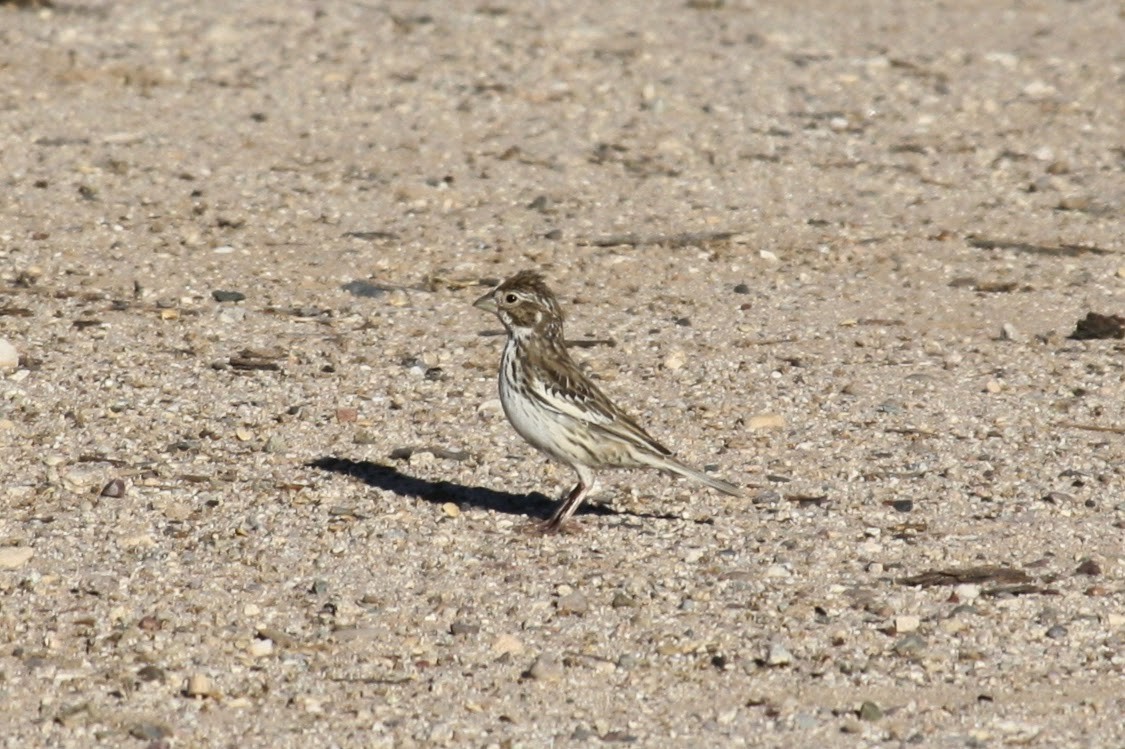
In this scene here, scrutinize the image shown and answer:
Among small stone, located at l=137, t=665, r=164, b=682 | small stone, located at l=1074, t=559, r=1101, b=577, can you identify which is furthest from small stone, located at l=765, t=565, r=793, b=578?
small stone, located at l=137, t=665, r=164, b=682

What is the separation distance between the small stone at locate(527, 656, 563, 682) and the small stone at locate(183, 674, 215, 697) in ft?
3.93

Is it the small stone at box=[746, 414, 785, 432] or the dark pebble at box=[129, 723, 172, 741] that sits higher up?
the dark pebble at box=[129, 723, 172, 741]

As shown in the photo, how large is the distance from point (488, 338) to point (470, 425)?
1.58m

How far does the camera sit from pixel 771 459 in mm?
10312

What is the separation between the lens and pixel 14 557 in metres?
8.52

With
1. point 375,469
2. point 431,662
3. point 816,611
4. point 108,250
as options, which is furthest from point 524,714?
point 108,250

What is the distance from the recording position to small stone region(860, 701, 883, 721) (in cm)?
735

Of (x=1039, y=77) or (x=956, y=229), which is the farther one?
(x=1039, y=77)

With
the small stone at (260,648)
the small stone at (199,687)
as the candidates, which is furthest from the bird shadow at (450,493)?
the small stone at (199,687)

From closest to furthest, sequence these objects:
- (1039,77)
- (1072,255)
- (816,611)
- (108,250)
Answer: (816,611) → (108,250) → (1072,255) → (1039,77)

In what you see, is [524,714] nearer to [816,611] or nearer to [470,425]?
[816,611]

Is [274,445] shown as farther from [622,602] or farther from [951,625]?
[951,625]

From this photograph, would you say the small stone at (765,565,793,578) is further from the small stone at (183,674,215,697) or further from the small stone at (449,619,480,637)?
the small stone at (183,674,215,697)

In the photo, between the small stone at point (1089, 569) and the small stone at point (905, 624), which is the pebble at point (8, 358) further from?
the small stone at point (1089, 569)
